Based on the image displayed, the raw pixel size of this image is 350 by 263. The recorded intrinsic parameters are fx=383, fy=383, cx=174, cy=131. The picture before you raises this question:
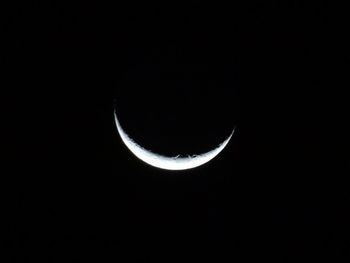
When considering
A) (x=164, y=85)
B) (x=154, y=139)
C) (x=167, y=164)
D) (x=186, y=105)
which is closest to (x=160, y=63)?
(x=164, y=85)

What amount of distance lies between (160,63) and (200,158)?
31.6 inches

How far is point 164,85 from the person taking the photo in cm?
287

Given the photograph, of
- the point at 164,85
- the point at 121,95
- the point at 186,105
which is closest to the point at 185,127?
the point at 186,105

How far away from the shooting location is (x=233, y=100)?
3021 mm

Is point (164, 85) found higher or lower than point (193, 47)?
lower

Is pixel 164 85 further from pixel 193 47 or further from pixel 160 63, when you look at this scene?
pixel 193 47

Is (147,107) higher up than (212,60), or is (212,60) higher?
(212,60)

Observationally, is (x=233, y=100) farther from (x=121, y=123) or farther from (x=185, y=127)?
(x=121, y=123)

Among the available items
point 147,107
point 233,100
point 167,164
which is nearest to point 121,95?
point 147,107

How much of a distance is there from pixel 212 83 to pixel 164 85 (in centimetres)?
38

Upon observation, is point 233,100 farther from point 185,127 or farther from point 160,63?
point 160,63

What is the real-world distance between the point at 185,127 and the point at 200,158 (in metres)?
0.29

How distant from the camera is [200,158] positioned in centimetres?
302

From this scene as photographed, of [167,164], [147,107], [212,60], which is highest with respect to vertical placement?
[212,60]
